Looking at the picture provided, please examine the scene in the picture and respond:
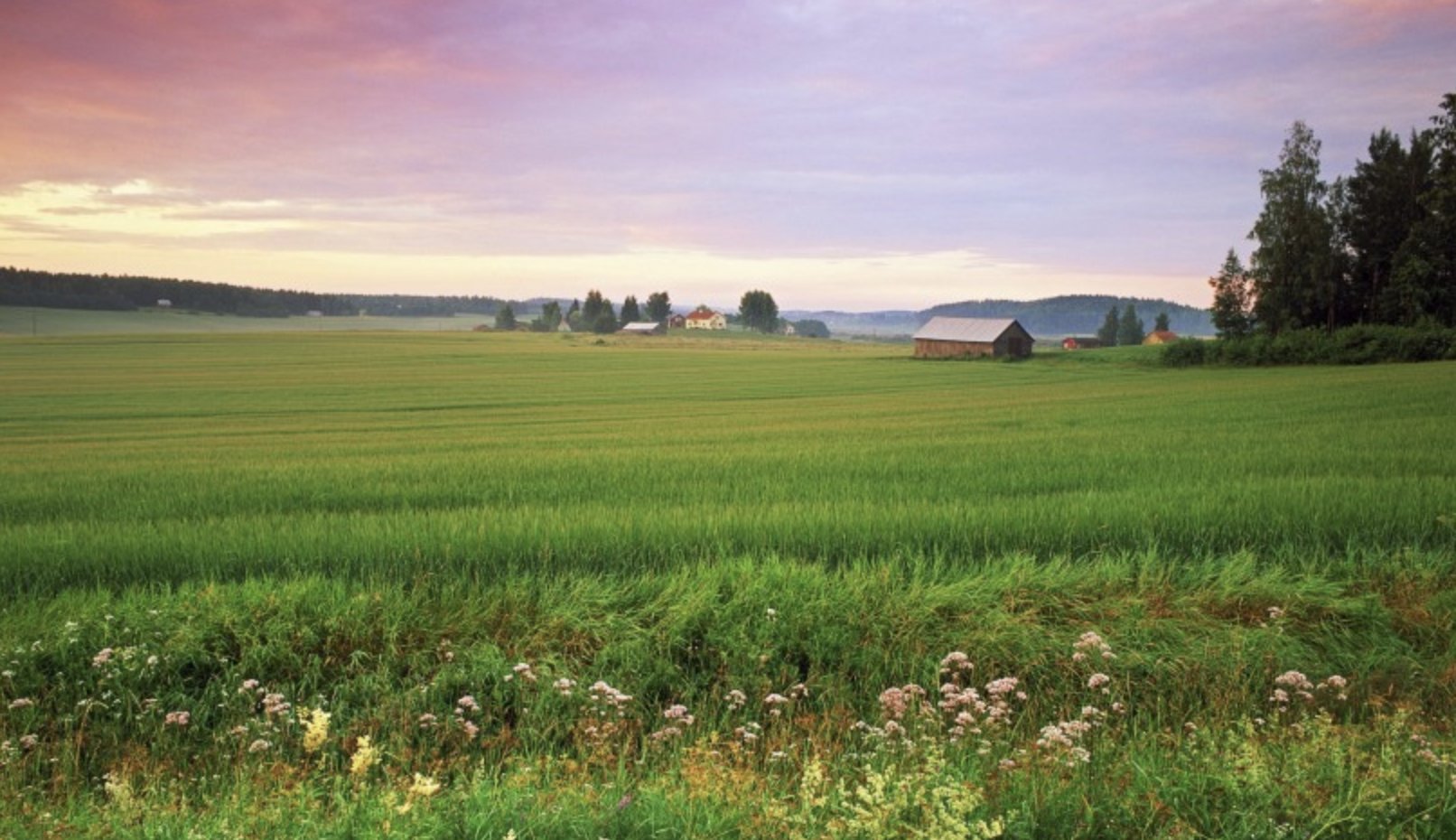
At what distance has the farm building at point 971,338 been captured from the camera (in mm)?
98500

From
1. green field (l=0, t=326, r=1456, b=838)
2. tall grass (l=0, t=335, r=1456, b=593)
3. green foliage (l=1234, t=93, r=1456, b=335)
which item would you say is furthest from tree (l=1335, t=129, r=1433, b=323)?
green field (l=0, t=326, r=1456, b=838)

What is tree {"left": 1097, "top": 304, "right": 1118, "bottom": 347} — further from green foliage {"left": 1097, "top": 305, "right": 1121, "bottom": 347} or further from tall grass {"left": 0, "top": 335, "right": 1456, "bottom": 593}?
tall grass {"left": 0, "top": 335, "right": 1456, "bottom": 593}

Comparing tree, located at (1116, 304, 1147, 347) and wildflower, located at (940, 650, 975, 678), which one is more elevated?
tree, located at (1116, 304, 1147, 347)

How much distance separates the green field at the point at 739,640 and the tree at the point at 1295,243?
2458 inches

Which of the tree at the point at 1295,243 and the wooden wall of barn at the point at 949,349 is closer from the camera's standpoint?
the tree at the point at 1295,243

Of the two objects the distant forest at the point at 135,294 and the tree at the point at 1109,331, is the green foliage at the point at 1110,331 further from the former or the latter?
the distant forest at the point at 135,294

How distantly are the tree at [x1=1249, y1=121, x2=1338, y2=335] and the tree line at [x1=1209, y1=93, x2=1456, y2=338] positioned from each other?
7 cm

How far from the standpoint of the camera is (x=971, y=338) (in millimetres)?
101625

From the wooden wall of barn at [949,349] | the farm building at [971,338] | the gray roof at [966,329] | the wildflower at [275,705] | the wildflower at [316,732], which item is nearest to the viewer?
the wildflower at [316,732]

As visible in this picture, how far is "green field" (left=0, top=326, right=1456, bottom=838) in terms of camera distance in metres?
4.36

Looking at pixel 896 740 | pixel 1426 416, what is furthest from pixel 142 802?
pixel 1426 416

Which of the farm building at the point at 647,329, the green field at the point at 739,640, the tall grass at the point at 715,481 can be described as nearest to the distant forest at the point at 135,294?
the farm building at the point at 647,329

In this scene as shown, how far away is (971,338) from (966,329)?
3.50 m

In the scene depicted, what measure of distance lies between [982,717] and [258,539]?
28.0 feet
